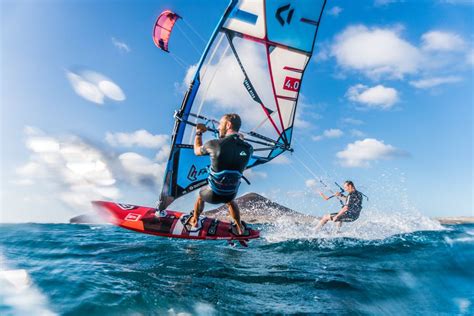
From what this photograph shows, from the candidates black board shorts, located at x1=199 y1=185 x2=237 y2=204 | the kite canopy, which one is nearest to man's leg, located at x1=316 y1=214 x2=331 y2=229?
black board shorts, located at x1=199 y1=185 x2=237 y2=204

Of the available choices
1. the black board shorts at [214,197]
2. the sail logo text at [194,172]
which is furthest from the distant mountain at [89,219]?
the black board shorts at [214,197]

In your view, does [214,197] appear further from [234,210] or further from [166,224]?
[166,224]

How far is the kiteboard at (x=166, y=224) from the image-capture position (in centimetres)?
→ 743

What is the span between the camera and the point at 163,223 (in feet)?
25.4

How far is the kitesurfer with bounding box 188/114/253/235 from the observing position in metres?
4.92

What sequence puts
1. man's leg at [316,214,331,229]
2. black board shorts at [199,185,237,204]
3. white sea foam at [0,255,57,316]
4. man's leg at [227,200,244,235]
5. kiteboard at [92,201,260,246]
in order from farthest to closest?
man's leg at [316,214,331,229], kiteboard at [92,201,260,246], man's leg at [227,200,244,235], black board shorts at [199,185,237,204], white sea foam at [0,255,57,316]

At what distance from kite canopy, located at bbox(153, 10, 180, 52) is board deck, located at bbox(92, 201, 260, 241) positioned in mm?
4424

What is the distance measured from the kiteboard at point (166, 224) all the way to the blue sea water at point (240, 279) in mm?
332

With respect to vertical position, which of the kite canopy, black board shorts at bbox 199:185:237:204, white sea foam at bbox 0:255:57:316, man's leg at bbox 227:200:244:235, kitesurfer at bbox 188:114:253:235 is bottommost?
white sea foam at bbox 0:255:57:316

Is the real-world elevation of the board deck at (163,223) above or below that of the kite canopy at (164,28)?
below

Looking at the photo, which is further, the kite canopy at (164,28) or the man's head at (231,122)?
the kite canopy at (164,28)

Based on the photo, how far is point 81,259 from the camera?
587 centimetres

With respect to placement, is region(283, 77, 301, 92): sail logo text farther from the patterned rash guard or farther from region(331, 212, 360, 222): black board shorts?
region(331, 212, 360, 222): black board shorts

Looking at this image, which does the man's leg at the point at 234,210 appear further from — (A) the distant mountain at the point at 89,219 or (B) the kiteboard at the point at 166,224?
(A) the distant mountain at the point at 89,219
